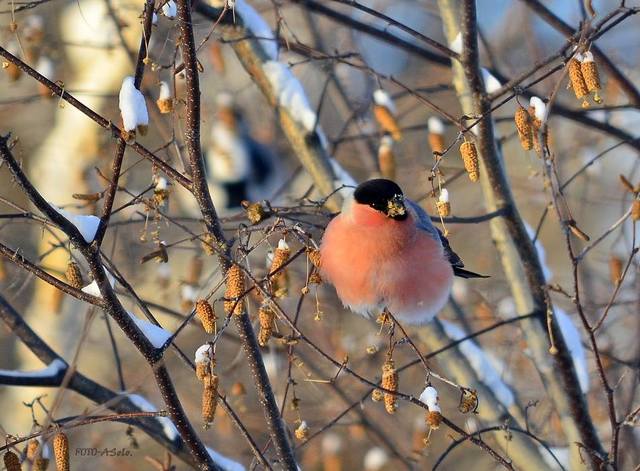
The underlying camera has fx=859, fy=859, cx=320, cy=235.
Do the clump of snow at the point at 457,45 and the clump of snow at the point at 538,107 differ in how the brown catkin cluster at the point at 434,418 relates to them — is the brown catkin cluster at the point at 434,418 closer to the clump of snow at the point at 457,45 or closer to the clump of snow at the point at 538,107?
the clump of snow at the point at 538,107

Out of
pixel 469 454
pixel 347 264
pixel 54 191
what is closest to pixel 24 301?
pixel 54 191

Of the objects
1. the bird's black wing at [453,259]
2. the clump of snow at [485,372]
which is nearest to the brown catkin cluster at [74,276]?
the bird's black wing at [453,259]

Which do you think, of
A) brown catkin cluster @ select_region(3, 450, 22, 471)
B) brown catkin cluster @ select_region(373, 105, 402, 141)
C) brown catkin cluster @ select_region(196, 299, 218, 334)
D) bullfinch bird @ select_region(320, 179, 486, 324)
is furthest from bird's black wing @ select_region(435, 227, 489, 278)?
brown catkin cluster @ select_region(3, 450, 22, 471)

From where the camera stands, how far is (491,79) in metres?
2.28

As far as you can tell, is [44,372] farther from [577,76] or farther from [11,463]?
[577,76]

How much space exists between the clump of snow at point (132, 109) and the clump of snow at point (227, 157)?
4501 millimetres

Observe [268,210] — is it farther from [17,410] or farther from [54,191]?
[17,410]

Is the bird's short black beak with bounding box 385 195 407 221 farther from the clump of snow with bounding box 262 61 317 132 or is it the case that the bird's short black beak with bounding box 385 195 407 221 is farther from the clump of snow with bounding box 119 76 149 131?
the clump of snow with bounding box 119 76 149 131

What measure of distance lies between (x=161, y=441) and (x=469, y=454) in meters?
4.31

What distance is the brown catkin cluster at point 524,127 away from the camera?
1.78 metres

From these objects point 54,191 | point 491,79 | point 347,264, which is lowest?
point 347,264

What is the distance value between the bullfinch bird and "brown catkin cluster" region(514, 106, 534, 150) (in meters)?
0.45

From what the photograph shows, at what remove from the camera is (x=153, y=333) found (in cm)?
162

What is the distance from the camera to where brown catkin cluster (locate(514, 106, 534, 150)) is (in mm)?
1780
